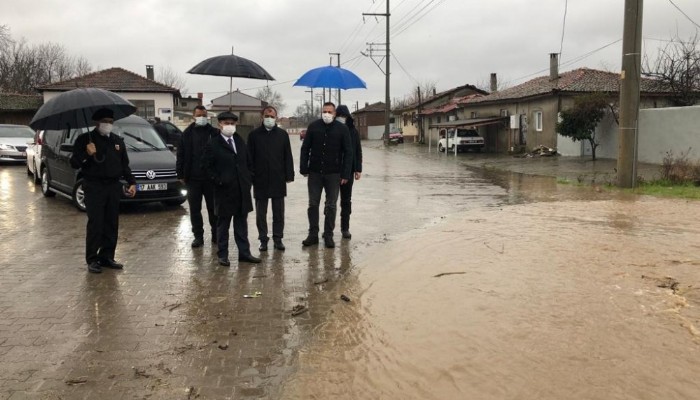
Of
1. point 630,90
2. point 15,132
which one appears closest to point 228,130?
point 630,90

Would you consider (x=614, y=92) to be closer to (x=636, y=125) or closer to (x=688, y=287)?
(x=636, y=125)

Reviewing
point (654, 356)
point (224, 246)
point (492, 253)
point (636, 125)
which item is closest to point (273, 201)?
point (224, 246)

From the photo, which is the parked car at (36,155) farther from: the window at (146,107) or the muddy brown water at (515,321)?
the window at (146,107)

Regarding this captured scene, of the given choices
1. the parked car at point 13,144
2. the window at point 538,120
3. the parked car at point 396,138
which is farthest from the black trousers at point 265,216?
the parked car at point 396,138

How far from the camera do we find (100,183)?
6332mm

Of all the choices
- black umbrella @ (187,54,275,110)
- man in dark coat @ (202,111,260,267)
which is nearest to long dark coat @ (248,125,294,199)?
man in dark coat @ (202,111,260,267)

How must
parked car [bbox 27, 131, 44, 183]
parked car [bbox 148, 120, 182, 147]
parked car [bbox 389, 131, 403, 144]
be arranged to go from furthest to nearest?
parked car [bbox 389, 131, 403, 144] → parked car [bbox 148, 120, 182, 147] → parked car [bbox 27, 131, 44, 183]

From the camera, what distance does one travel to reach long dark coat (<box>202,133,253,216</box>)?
6598 millimetres

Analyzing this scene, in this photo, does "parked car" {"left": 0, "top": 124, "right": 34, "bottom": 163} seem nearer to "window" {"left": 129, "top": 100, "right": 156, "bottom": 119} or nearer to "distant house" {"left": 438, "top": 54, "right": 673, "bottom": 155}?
"window" {"left": 129, "top": 100, "right": 156, "bottom": 119}

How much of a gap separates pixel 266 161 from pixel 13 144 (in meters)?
18.8

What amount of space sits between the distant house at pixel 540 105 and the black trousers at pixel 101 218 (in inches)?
920

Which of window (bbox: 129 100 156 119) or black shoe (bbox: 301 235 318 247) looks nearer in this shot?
black shoe (bbox: 301 235 318 247)

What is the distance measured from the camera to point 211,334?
4523 mm

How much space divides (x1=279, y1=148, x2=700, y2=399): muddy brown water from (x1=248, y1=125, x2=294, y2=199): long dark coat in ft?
4.79
